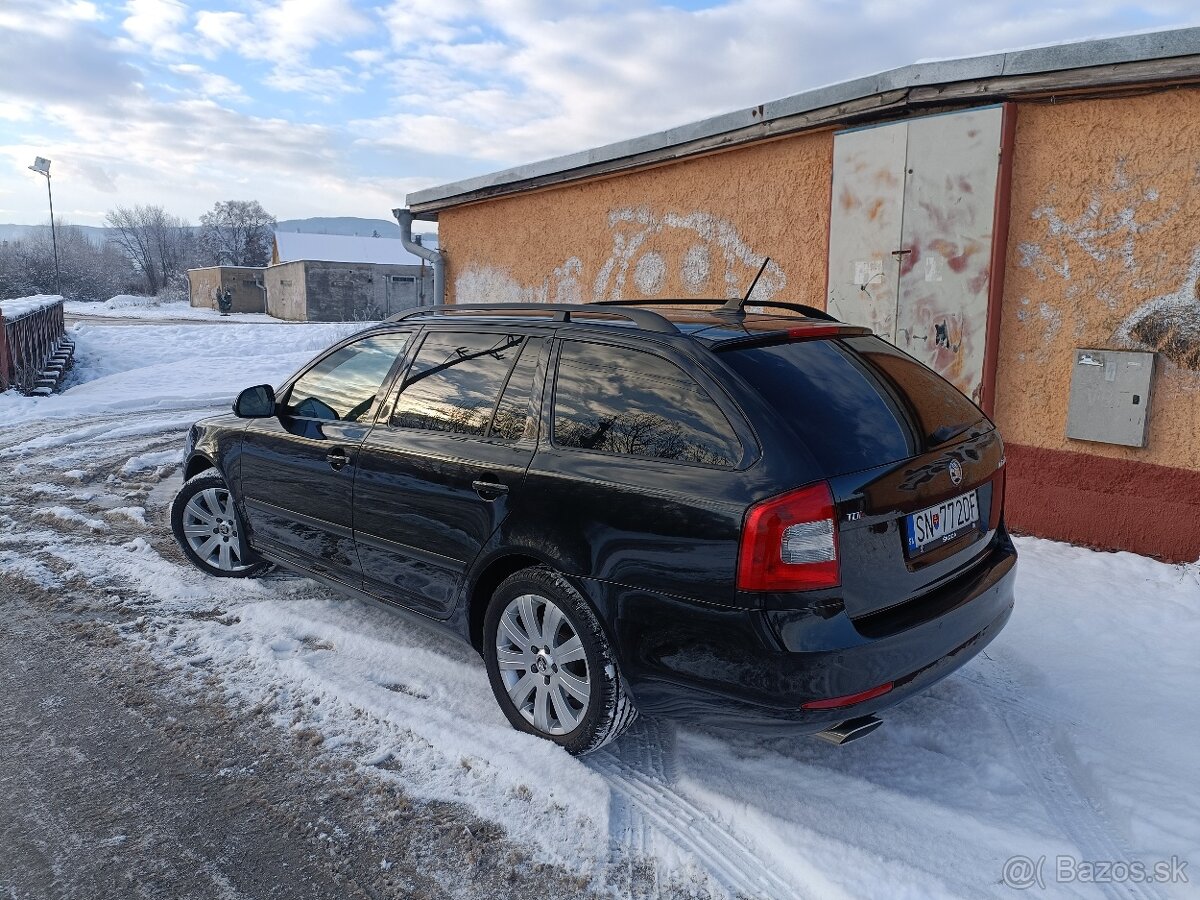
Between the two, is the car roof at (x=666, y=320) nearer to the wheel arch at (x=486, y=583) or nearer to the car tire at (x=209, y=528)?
the wheel arch at (x=486, y=583)

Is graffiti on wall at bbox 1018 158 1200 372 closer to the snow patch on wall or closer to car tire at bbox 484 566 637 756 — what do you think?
the snow patch on wall

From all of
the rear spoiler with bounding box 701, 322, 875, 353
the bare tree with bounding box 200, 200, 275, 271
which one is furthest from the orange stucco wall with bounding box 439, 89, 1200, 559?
the bare tree with bounding box 200, 200, 275, 271

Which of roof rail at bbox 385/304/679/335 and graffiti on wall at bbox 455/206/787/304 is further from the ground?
graffiti on wall at bbox 455/206/787/304

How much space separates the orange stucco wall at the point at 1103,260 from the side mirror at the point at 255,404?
4744 millimetres

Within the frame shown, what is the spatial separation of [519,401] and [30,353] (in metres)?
14.6

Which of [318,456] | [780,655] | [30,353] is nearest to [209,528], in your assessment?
[318,456]

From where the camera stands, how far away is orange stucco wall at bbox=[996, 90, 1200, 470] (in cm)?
499

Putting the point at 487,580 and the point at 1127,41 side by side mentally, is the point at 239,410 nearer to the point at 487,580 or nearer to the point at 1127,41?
the point at 487,580

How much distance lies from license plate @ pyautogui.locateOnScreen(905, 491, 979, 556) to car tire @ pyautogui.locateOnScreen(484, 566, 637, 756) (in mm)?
1090

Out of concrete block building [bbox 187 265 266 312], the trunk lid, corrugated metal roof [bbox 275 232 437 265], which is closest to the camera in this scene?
the trunk lid

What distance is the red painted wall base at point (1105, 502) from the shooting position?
5.05 m

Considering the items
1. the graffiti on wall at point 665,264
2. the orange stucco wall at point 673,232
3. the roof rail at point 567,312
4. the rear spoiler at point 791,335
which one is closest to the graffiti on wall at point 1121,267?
the orange stucco wall at point 673,232

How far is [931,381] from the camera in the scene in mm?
3418

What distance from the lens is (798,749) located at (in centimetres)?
321
